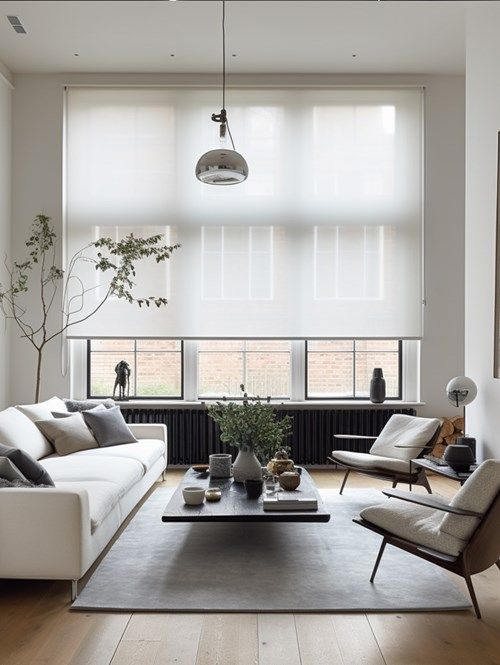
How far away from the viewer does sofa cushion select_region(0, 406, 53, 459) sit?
5149 millimetres

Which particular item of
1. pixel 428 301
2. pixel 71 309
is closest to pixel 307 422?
pixel 428 301

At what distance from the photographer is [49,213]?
755cm

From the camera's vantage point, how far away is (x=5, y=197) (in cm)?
739

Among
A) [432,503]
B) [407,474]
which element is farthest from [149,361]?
[432,503]

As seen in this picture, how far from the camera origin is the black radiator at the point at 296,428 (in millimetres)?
7453

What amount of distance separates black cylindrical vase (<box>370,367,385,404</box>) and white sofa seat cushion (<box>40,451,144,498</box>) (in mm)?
2877

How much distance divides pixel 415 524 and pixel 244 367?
4005 mm

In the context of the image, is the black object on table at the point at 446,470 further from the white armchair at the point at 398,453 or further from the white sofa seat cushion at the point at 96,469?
the white sofa seat cushion at the point at 96,469

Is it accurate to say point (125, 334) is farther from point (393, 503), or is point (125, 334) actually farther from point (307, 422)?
point (393, 503)

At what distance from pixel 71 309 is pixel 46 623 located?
4472 millimetres

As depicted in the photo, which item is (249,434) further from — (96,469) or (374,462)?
(374,462)

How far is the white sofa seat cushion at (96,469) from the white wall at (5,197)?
6.67ft

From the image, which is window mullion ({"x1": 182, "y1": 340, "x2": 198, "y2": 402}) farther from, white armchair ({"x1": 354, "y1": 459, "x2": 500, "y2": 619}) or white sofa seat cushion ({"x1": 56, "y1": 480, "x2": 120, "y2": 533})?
white armchair ({"x1": 354, "y1": 459, "x2": 500, "y2": 619})

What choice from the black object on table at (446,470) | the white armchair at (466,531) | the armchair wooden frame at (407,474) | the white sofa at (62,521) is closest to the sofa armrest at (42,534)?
the white sofa at (62,521)
